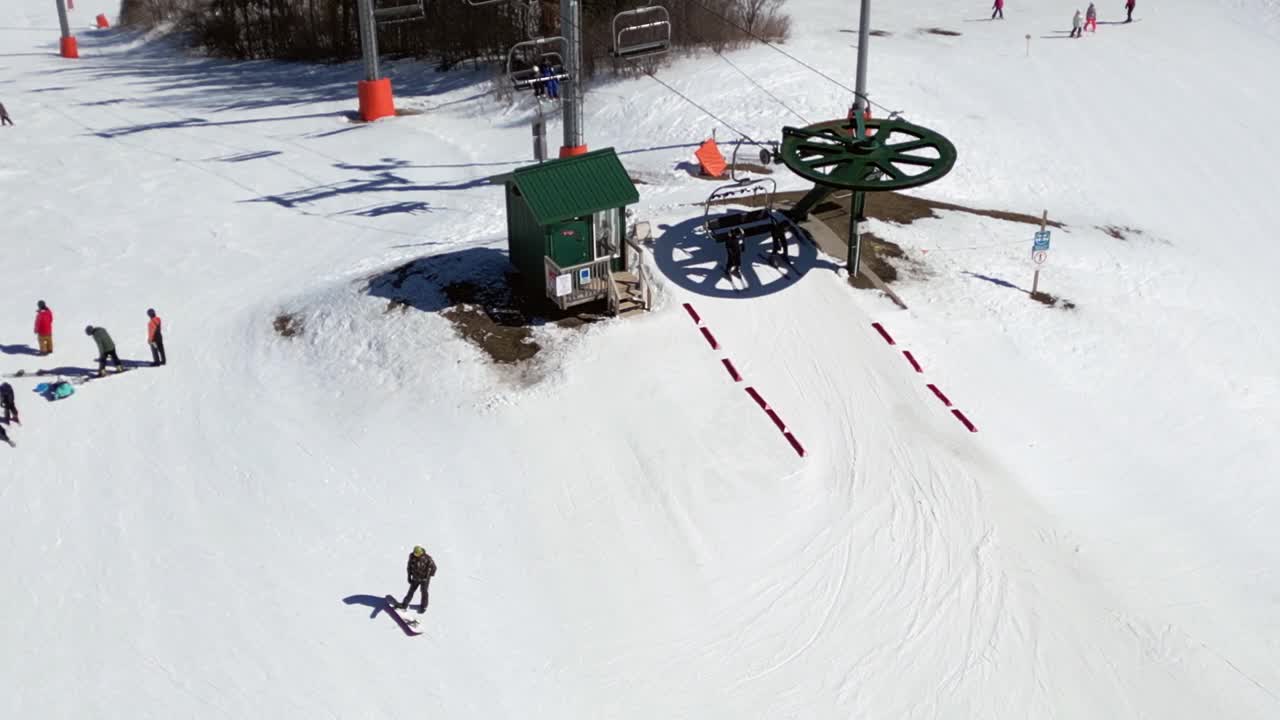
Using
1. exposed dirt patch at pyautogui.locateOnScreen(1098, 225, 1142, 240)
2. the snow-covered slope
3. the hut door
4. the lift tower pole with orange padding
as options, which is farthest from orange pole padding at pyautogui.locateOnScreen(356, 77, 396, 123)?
exposed dirt patch at pyautogui.locateOnScreen(1098, 225, 1142, 240)

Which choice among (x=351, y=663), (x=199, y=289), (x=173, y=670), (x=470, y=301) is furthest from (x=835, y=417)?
(x=199, y=289)

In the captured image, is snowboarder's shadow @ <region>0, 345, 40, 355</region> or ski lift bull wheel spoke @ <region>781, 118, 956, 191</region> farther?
snowboarder's shadow @ <region>0, 345, 40, 355</region>

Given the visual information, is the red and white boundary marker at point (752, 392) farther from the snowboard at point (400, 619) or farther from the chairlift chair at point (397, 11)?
the chairlift chair at point (397, 11)

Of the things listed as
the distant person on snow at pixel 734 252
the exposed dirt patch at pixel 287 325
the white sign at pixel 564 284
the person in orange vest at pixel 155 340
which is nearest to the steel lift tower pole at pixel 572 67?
the distant person on snow at pixel 734 252

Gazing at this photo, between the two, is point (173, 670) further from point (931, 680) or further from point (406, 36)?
point (406, 36)

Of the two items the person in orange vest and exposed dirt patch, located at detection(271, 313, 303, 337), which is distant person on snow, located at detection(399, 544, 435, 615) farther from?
the person in orange vest
